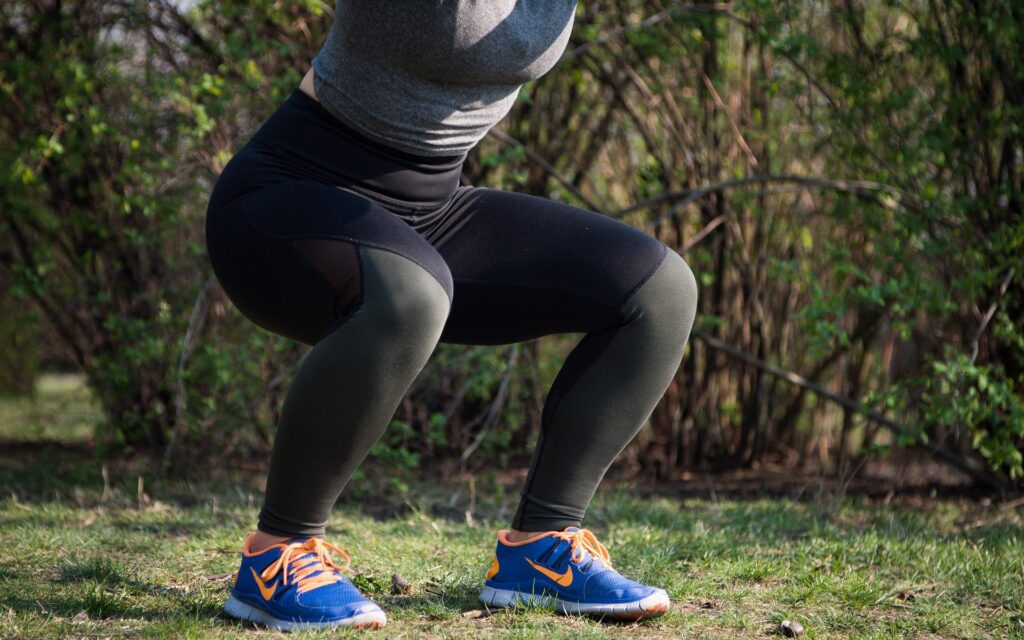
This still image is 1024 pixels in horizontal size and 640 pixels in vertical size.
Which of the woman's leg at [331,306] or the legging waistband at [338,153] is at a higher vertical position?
the legging waistband at [338,153]

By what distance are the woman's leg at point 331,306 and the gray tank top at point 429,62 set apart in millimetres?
176

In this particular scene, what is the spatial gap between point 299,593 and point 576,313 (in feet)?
2.49

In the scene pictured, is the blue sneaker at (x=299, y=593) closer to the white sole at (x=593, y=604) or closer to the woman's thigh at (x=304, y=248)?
the white sole at (x=593, y=604)

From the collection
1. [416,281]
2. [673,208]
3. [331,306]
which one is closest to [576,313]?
[416,281]

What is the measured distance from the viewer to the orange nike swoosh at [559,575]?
6.97 ft

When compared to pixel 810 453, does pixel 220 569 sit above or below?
above

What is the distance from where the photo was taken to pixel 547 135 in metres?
4.63

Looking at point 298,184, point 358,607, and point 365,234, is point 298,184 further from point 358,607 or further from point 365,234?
point 358,607

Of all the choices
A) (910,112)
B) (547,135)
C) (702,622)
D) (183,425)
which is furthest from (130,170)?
(910,112)

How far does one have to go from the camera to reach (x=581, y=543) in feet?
7.08

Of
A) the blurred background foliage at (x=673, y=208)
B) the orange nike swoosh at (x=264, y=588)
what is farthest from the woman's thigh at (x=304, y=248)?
the blurred background foliage at (x=673, y=208)

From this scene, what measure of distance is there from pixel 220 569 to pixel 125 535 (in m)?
0.60

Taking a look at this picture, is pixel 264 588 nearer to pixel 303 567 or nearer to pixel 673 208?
pixel 303 567

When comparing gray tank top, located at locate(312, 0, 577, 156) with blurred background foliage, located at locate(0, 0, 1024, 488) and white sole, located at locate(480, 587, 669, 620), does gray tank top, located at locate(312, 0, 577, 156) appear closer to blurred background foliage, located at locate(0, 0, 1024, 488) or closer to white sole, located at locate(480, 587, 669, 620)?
white sole, located at locate(480, 587, 669, 620)
